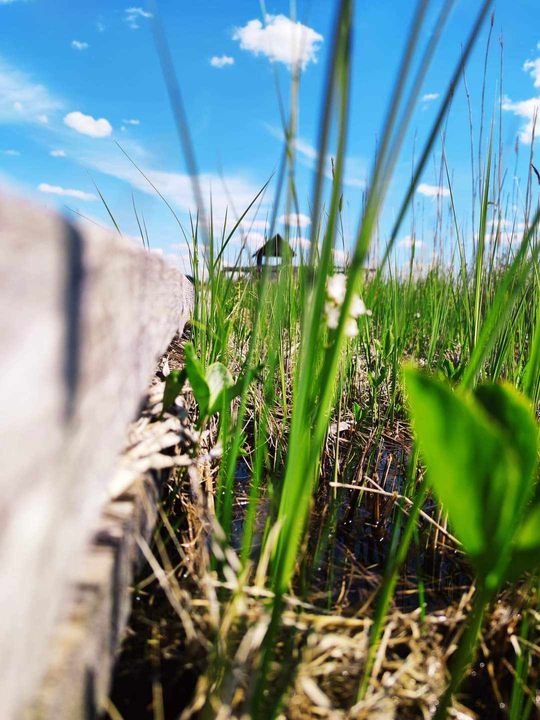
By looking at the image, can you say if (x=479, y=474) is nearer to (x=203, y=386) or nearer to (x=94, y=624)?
(x=94, y=624)

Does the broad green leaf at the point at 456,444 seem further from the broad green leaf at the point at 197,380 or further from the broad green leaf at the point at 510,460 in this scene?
the broad green leaf at the point at 197,380

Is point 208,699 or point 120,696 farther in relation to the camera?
point 120,696

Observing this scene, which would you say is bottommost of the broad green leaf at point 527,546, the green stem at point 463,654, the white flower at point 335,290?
the green stem at point 463,654

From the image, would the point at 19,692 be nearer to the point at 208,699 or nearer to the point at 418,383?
the point at 208,699

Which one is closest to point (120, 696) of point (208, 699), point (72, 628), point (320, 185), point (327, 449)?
point (208, 699)

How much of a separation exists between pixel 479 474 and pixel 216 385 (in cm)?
54

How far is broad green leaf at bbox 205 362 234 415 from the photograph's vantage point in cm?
92

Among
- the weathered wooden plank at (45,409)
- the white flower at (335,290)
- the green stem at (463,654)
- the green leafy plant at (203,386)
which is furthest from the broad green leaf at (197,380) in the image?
the green stem at (463,654)

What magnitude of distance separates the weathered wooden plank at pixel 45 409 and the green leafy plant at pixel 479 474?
0.29 meters

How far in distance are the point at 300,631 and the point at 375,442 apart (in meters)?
0.83

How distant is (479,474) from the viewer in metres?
0.51

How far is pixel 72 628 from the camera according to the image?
0.42 meters

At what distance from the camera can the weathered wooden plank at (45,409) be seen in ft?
0.99

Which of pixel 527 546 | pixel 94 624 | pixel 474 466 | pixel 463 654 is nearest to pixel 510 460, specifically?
pixel 474 466
